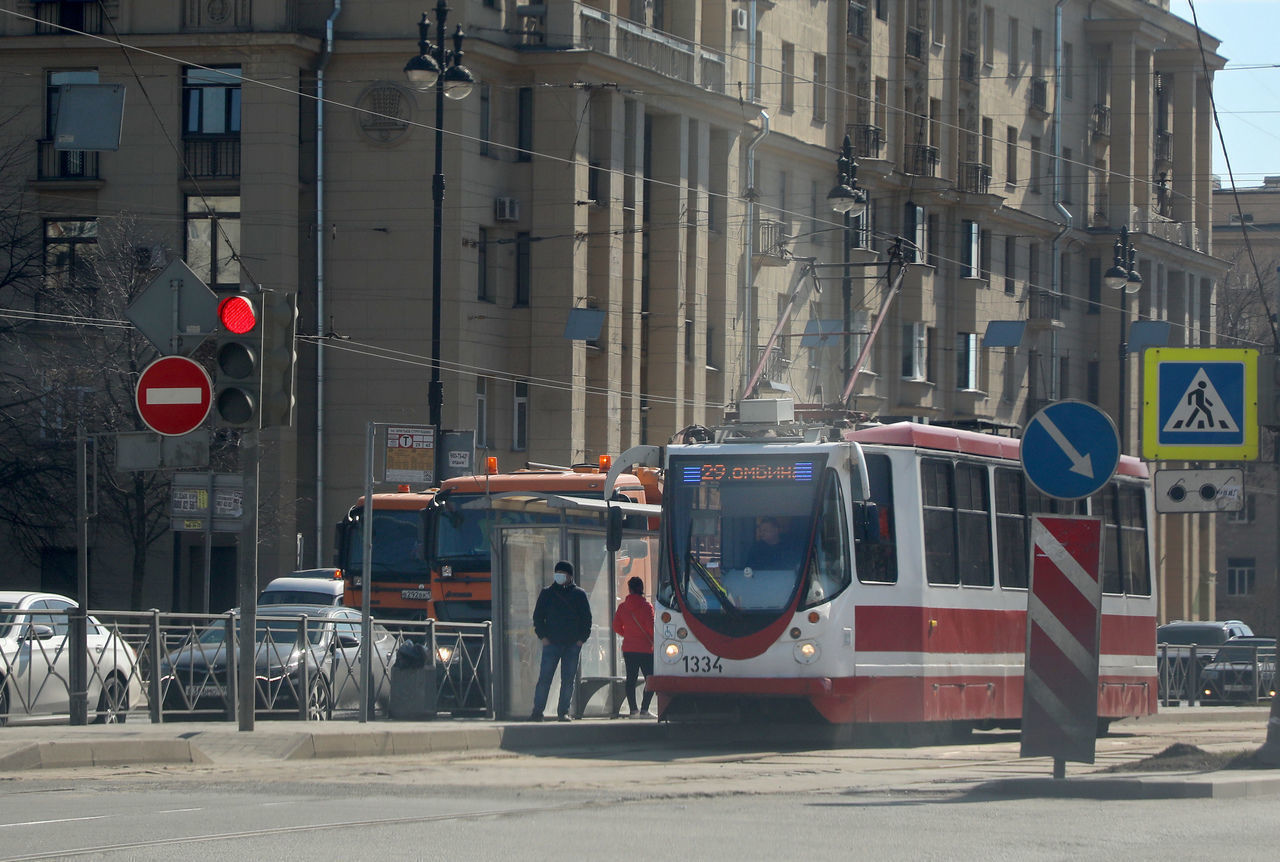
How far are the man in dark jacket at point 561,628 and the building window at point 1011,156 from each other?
47770 mm

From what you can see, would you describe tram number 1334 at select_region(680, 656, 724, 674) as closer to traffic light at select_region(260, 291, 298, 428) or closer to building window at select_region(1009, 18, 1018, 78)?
traffic light at select_region(260, 291, 298, 428)

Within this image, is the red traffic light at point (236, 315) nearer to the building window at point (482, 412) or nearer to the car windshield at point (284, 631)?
the car windshield at point (284, 631)

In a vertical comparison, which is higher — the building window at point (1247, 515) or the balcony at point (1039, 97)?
the balcony at point (1039, 97)

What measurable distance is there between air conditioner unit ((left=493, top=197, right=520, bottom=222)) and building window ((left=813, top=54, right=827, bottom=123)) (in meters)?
14.2

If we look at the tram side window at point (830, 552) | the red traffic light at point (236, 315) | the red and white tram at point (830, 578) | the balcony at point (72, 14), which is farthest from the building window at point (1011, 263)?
the red traffic light at point (236, 315)

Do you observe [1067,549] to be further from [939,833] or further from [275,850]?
[275,850]

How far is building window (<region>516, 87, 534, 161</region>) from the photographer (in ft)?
149

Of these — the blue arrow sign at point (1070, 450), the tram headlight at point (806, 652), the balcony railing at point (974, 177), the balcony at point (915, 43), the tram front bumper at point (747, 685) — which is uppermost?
the balcony at point (915, 43)

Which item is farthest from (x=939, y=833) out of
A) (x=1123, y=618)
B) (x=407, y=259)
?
(x=407, y=259)

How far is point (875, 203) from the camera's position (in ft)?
190

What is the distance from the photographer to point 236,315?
15.1 m

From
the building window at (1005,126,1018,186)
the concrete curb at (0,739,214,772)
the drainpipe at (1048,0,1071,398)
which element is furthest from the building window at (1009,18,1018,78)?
the concrete curb at (0,739,214,772)

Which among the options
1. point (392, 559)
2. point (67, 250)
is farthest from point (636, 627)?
point (67, 250)

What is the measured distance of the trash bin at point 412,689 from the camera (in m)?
19.6
